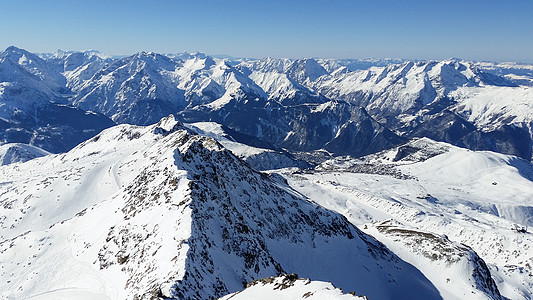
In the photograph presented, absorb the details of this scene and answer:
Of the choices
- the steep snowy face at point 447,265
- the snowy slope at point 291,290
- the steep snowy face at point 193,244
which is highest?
the snowy slope at point 291,290

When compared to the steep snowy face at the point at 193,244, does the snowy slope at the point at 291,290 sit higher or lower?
higher

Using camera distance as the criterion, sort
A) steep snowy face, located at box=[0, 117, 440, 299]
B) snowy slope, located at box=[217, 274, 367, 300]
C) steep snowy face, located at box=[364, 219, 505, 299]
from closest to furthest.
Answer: snowy slope, located at box=[217, 274, 367, 300] < steep snowy face, located at box=[0, 117, 440, 299] < steep snowy face, located at box=[364, 219, 505, 299]

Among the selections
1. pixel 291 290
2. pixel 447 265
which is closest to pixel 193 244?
pixel 291 290

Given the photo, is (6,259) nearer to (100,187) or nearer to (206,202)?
(206,202)

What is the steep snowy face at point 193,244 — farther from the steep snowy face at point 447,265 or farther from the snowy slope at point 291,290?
the snowy slope at point 291,290

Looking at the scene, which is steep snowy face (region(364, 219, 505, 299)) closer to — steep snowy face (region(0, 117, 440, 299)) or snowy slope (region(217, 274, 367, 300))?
steep snowy face (region(0, 117, 440, 299))

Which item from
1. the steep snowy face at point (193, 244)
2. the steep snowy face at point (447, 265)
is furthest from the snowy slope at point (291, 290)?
the steep snowy face at point (447, 265)

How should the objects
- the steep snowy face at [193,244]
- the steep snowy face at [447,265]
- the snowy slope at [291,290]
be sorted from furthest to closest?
the steep snowy face at [447,265], the steep snowy face at [193,244], the snowy slope at [291,290]

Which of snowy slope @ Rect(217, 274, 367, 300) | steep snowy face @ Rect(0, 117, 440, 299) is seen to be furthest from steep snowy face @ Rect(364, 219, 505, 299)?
snowy slope @ Rect(217, 274, 367, 300)

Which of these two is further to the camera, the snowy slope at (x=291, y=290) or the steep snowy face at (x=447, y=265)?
the steep snowy face at (x=447, y=265)
